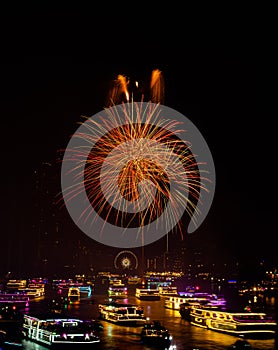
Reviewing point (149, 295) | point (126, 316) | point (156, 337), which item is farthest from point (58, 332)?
point (149, 295)

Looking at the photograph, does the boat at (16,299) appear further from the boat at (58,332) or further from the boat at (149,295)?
the boat at (58,332)

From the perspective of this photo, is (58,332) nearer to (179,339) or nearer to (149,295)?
(179,339)

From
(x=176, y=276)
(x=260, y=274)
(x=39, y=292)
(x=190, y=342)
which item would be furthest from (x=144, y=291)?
(x=176, y=276)

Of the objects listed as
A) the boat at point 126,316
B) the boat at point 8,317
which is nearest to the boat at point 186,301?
the boat at point 126,316

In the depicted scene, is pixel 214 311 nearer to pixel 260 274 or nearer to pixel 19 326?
pixel 19 326

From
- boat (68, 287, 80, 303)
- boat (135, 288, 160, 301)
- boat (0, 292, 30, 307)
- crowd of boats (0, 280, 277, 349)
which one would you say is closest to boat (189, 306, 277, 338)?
crowd of boats (0, 280, 277, 349)

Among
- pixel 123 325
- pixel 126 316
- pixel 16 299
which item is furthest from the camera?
pixel 16 299

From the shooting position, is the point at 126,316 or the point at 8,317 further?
the point at 8,317
